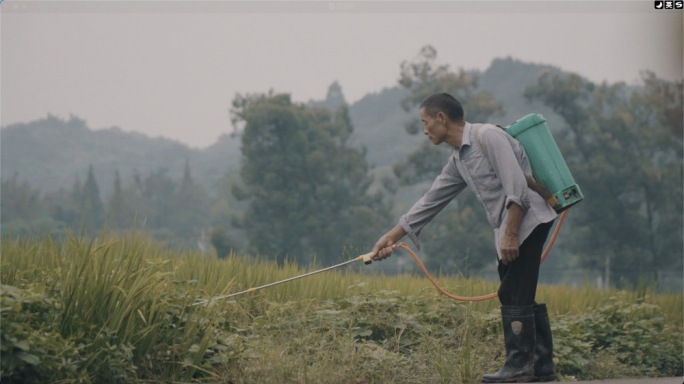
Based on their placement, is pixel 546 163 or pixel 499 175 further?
pixel 546 163

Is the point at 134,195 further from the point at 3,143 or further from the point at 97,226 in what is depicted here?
the point at 3,143

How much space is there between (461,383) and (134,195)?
84.0 meters

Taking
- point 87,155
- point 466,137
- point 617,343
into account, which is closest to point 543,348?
point 466,137

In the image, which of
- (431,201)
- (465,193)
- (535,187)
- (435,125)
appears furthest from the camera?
(465,193)

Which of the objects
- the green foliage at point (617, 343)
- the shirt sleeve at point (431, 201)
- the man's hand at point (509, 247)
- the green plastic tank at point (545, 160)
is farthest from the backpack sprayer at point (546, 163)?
the green foliage at point (617, 343)

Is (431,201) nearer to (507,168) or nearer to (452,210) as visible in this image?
(507,168)

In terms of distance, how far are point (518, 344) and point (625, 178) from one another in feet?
168

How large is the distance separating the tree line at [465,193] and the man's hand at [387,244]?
44.1m

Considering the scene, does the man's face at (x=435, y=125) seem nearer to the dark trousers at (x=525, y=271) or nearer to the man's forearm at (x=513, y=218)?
the man's forearm at (x=513, y=218)

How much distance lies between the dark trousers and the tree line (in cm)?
4466

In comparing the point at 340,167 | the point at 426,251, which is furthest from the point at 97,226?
the point at 426,251

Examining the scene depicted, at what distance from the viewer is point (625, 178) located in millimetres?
56344

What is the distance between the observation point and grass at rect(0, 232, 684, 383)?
6043 millimetres

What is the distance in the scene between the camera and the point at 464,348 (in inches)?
301
